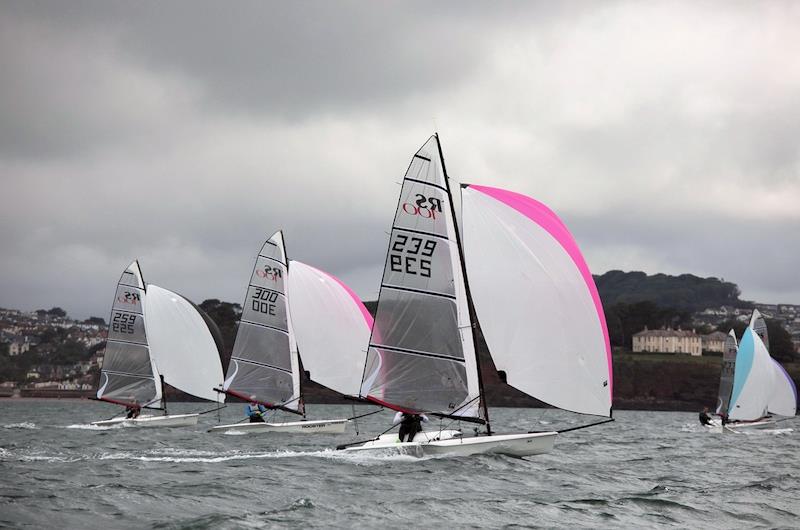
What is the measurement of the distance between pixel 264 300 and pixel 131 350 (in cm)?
826

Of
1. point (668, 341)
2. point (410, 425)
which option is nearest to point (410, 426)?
point (410, 425)

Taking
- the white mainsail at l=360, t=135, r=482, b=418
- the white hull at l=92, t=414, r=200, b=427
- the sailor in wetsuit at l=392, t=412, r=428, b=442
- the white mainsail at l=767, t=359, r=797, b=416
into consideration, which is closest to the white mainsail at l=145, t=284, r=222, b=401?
the white hull at l=92, t=414, r=200, b=427

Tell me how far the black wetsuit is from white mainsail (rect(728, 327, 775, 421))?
1116 inches

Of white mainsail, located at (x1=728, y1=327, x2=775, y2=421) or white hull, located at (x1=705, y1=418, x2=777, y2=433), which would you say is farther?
white mainsail, located at (x1=728, y1=327, x2=775, y2=421)

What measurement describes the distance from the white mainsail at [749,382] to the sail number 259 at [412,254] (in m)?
28.8

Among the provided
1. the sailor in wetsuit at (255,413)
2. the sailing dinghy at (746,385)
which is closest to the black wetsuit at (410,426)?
the sailor in wetsuit at (255,413)

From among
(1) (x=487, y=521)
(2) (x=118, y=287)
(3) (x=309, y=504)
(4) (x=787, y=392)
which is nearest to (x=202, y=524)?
(3) (x=309, y=504)

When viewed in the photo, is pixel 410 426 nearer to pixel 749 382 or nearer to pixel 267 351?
pixel 267 351

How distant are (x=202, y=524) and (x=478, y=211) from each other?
967cm

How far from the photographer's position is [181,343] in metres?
39.9

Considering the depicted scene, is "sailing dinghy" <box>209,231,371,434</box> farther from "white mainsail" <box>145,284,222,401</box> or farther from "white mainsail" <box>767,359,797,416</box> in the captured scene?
"white mainsail" <box>767,359,797,416</box>

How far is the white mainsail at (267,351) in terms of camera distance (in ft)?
111

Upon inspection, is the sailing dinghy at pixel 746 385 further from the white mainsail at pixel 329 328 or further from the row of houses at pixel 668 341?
the row of houses at pixel 668 341

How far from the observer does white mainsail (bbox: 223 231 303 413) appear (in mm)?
33750
